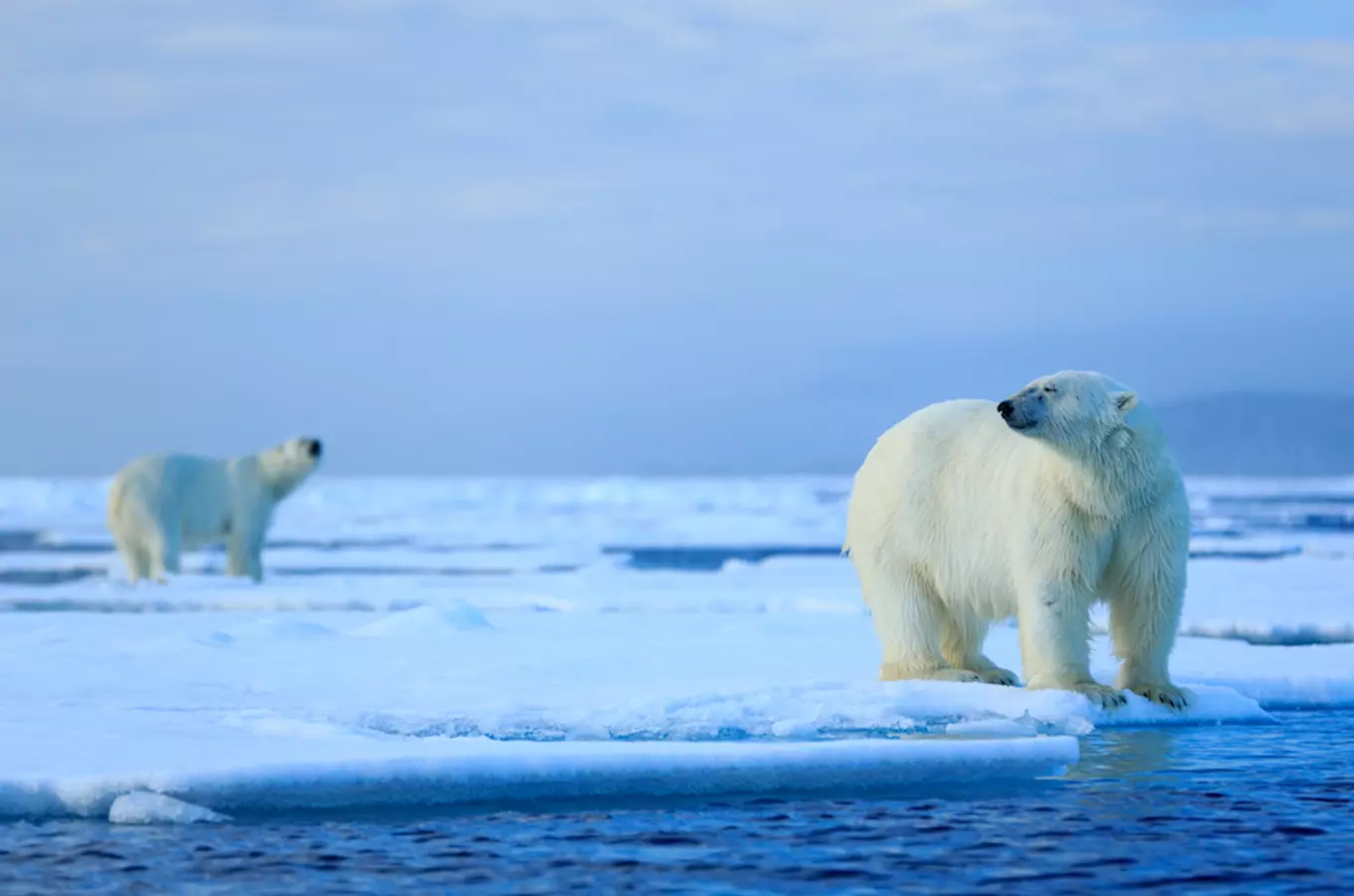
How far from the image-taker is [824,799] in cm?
461

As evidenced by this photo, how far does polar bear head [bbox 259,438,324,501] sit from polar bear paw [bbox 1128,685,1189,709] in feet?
38.9

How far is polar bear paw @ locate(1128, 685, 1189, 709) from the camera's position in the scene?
5.97 m

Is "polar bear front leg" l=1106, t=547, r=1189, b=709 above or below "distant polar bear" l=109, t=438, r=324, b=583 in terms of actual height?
below

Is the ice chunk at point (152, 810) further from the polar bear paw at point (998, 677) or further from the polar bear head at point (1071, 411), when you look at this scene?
the polar bear paw at point (998, 677)

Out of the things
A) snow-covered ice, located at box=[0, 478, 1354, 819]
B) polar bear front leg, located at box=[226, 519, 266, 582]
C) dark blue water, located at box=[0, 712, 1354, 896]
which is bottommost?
dark blue water, located at box=[0, 712, 1354, 896]

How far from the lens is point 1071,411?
5.80 metres

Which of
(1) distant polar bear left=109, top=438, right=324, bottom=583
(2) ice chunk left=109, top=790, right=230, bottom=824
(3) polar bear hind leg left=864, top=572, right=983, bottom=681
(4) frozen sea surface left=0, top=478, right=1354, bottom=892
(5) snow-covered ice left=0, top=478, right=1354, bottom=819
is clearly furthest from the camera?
(1) distant polar bear left=109, top=438, right=324, bottom=583

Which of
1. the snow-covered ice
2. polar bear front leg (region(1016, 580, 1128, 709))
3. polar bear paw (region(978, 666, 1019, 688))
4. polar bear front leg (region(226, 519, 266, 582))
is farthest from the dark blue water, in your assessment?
polar bear front leg (region(226, 519, 266, 582))

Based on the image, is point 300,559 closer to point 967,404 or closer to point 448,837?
point 967,404

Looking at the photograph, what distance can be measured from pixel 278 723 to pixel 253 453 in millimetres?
11550

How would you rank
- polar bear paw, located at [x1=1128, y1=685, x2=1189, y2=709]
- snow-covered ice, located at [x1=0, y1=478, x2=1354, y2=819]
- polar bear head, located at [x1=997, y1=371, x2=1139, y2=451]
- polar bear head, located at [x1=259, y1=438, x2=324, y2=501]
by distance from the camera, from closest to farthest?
1. snow-covered ice, located at [x1=0, y1=478, x2=1354, y2=819]
2. polar bear head, located at [x1=997, y1=371, x2=1139, y2=451]
3. polar bear paw, located at [x1=1128, y1=685, x2=1189, y2=709]
4. polar bear head, located at [x1=259, y1=438, x2=324, y2=501]

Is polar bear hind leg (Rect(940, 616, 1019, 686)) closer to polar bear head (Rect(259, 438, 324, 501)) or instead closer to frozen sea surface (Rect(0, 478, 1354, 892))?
frozen sea surface (Rect(0, 478, 1354, 892))

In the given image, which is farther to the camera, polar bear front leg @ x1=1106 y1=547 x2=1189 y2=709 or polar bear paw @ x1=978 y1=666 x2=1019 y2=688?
polar bear paw @ x1=978 y1=666 x2=1019 y2=688

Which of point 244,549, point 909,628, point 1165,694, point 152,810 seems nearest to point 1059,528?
point 1165,694
